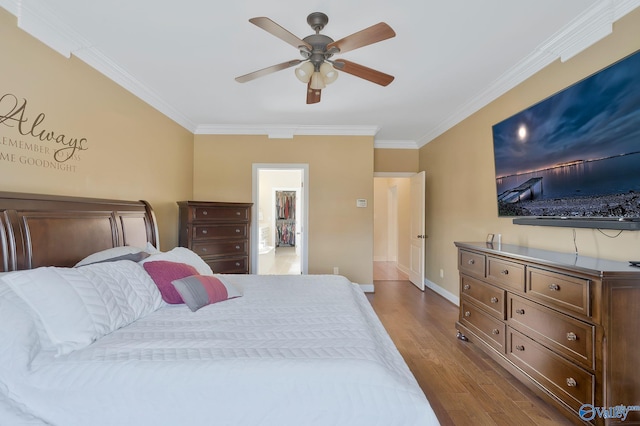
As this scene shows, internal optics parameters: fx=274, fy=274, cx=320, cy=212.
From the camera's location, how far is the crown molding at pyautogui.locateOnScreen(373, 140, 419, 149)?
5.03 meters

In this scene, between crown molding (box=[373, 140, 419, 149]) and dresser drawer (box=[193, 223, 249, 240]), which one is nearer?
dresser drawer (box=[193, 223, 249, 240])

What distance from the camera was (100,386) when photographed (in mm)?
1015

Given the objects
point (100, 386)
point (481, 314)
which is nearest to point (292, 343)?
point (100, 386)

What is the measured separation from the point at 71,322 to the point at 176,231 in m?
2.73

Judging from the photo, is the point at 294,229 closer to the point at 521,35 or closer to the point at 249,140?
the point at 249,140

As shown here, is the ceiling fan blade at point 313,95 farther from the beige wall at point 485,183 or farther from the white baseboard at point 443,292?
the white baseboard at point 443,292

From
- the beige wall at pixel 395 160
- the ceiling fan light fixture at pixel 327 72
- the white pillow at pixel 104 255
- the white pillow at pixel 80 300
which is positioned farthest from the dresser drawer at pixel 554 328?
the beige wall at pixel 395 160

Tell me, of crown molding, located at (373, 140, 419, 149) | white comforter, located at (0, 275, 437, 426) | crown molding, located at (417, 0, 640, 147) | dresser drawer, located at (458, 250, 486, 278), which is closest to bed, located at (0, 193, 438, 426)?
white comforter, located at (0, 275, 437, 426)

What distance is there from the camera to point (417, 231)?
4727mm

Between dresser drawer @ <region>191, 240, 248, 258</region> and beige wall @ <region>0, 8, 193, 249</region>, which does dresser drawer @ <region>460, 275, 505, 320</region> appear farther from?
beige wall @ <region>0, 8, 193, 249</region>

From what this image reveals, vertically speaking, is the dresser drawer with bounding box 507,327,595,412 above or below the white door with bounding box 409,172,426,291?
below

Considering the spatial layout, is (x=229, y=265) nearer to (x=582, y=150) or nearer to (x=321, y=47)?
(x=321, y=47)

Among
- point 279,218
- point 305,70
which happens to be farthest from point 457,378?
point 279,218

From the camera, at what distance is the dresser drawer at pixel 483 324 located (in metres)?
2.23
